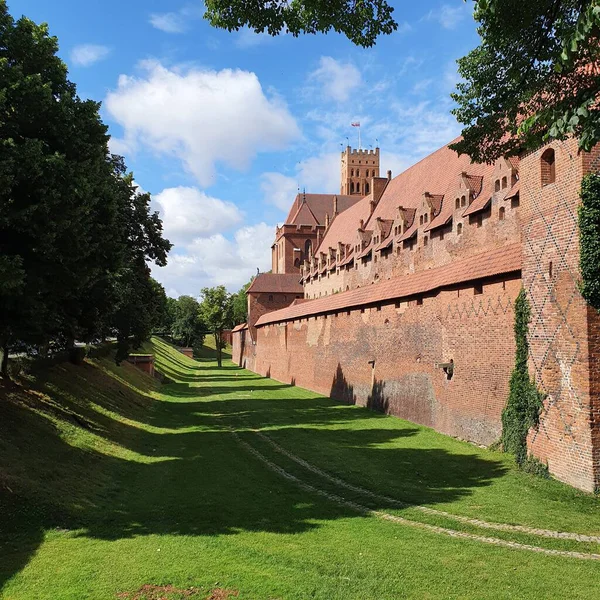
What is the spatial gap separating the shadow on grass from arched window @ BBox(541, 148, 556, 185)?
20.1ft

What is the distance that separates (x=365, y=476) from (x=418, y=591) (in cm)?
603

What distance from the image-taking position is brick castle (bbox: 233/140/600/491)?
429 inches

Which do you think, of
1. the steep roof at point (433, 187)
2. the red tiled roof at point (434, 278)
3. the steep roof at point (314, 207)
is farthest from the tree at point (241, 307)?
the red tiled roof at point (434, 278)

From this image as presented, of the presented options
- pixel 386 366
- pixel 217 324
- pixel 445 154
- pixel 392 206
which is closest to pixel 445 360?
pixel 386 366

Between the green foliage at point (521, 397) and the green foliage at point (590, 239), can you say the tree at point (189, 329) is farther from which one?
the green foliage at point (590, 239)

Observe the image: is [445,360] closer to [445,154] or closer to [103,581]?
[103,581]

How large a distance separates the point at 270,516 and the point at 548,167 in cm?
883

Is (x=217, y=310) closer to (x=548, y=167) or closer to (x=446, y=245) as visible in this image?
(x=446, y=245)

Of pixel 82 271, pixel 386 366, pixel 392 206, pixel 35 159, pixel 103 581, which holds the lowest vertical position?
pixel 103 581

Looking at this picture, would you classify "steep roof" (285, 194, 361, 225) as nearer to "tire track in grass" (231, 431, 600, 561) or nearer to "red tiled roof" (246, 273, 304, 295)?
"red tiled roof" (246, 273, 304, 295)

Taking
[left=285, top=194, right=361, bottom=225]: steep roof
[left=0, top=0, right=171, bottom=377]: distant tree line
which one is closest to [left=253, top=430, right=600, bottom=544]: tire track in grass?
[left=0, top=0, right=171, bottom=377]: distant tree line

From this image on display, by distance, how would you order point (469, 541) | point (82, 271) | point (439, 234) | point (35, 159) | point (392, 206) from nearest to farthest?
point (469, 541), point (35, 159), point (82, 271), point (439, 234), point (392, 206)

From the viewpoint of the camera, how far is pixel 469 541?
7969 mm

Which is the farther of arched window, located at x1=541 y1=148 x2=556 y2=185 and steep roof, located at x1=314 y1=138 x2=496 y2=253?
steep roof, located at x1=314 y1=138 x2=496 y2=253
